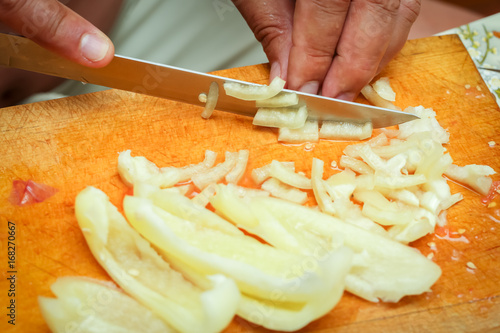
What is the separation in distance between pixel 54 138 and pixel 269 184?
818 millimetres

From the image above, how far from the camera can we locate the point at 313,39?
1.81m

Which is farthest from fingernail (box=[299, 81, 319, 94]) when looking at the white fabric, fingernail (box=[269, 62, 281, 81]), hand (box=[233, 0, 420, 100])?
the white fabric

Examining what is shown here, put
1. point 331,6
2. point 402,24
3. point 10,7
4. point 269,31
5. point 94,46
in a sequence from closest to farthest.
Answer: point 10,7, point 94,46, point 331,6, point 402,24, point 269,31

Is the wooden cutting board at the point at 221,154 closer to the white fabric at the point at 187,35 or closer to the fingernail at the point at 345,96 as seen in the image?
the fingernail at the point at 345,96

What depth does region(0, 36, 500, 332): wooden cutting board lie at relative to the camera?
4.61 ft

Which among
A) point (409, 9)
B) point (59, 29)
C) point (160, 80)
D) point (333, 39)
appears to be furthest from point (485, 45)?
point (59, 29)

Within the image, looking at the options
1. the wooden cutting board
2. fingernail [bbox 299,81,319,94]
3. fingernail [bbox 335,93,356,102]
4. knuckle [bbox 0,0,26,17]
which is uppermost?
knuckle [bbox 0,0,26,17]

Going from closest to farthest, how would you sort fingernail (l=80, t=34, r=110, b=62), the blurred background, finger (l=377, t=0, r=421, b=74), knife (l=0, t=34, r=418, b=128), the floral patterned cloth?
fingernail (l=80, t=34, r=110, b=62)
knife (l=0, t=34, r=418, b=128)
finger (l=377, t=0, r=421, b=74)
the floral patterned cloth
the blurred background

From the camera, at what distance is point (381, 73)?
2049 millimetres

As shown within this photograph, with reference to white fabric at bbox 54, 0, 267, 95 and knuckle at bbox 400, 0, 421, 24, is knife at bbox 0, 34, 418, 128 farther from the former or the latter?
white fabric at bbox 54, 0, 267, 95

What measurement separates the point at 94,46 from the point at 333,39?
875mm

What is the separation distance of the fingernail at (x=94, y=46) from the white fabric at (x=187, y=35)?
877 mm

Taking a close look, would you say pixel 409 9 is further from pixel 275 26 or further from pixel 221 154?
pixel 221 154

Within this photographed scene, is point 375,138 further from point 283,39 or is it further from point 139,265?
point 139,265
